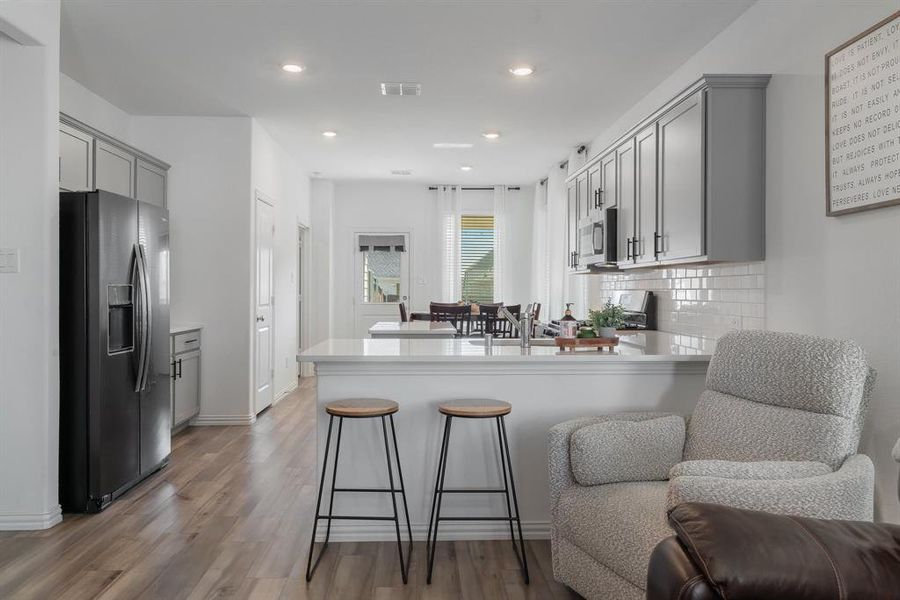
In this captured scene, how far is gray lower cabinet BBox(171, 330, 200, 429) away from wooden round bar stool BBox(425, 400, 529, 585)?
2.73 m

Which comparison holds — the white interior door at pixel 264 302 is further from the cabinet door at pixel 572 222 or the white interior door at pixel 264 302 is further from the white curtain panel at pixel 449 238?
the white curtain panel at pixel 449 238

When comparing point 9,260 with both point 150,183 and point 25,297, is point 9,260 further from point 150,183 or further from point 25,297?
point 150,183

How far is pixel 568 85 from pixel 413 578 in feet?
11.2

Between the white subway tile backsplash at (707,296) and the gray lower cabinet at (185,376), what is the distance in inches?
139

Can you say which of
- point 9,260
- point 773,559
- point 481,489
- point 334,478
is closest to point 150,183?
point 9,260

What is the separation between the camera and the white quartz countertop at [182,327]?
485 centimetres

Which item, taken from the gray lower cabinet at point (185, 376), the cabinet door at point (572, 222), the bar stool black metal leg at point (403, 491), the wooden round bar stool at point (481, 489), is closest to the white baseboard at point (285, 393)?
the gray lower cabinet at point (185, 376)

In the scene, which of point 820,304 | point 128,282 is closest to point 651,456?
point 820,304

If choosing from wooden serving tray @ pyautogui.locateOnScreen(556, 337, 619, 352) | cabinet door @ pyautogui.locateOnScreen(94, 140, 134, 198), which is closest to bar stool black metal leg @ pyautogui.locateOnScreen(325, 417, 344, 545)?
wooden serving tray @ pyautogui.locateOnScreen(556, 337, 619, 352)

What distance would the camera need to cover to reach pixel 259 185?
→ 5770 mm

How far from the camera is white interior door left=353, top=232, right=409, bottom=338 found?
8.76 meters

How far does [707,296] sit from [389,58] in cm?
239

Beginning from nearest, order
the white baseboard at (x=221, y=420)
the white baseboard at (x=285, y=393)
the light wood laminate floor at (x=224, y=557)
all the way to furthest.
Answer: the light wood laminate floor at (x=224, y=557)
the white baseboard at (x=221, y=420)
the white baseboard at (x=285, y=393)

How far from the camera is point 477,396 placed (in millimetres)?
2994
